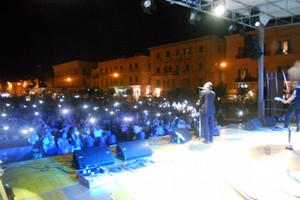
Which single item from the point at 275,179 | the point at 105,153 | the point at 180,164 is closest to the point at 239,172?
the point at 275,179

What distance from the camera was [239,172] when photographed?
14.6 ft

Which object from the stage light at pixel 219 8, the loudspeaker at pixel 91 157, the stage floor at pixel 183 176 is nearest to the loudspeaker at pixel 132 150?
the stage floor at pixel 183 176

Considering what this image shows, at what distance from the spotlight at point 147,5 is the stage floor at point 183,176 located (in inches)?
146

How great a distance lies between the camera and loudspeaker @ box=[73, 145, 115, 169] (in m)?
4.65

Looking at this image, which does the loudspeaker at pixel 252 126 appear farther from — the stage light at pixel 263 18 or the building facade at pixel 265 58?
the building facade at pixel 265 58

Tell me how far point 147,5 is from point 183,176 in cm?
465

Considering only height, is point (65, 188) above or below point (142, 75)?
below

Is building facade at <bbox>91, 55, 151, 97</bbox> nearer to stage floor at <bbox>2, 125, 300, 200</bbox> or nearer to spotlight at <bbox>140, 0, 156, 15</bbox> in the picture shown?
spotlight at <bbox>140, 0, 156, 15</bbox>

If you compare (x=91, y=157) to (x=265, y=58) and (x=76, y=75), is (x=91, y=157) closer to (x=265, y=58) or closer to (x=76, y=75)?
(x=265, y=58)

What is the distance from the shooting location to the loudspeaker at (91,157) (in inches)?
183

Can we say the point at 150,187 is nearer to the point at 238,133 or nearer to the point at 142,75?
the point at 238,133

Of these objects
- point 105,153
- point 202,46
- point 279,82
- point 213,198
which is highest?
point 202,46

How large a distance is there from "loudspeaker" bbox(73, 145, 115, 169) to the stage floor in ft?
0.48

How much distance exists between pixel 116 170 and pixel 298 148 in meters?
4.25
